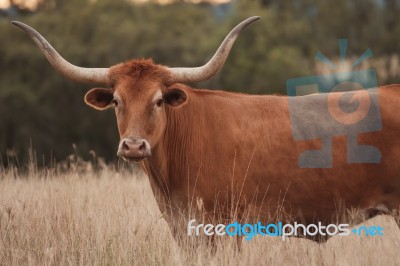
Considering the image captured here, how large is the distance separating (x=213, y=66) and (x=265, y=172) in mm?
1154

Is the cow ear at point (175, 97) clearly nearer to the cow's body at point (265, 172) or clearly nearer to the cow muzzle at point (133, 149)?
the cow's body at point (265, 172)

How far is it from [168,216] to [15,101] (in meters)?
30.8

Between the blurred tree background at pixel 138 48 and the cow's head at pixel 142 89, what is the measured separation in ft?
65.0

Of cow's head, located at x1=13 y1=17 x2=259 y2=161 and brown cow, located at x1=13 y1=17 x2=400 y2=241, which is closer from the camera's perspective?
cow's head, located at x1=13 y1=17 x2=259 y2=161

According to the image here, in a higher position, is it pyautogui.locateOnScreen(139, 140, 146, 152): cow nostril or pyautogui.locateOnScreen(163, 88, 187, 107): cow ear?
pyautogui.locateOnScreen(163, 88, 187, 107): cow ear

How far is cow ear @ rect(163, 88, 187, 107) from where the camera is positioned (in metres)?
6.77

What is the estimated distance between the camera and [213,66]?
6781mm

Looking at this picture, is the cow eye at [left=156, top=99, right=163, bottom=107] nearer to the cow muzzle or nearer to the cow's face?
the cow's face

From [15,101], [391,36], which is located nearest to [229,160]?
[15,101]

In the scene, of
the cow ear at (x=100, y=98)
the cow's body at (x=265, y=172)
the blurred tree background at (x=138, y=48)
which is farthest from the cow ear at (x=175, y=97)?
the blurred tree background at (x=138, y=48)

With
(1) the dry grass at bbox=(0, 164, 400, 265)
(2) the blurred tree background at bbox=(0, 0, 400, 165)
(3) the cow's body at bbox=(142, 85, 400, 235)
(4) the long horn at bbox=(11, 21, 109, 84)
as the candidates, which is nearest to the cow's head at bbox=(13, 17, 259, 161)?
(4) the long horn at bbox=(11, 21, 109, 84)

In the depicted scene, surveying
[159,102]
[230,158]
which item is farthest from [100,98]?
[230,158]

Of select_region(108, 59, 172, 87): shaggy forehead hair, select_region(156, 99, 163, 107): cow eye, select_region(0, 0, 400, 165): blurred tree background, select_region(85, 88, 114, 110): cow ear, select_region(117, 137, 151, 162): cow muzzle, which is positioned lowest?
select_region(117, 137, 151, 162): cow muzzle

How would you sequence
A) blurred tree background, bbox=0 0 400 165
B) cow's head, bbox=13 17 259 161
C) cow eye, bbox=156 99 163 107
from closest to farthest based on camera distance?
cow's head, bbox=13 17 259 161, cow eye, bbox=156 99 163 107, blurred tree background, bbox=0 0 400 165
